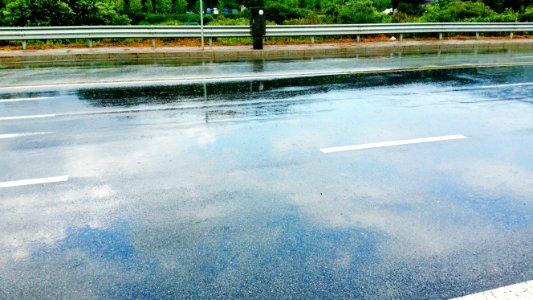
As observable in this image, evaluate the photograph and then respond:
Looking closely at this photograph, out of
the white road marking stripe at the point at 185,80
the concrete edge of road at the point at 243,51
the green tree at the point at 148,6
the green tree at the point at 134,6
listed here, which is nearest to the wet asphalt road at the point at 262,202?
the white road marking stripe at the point at 185,80

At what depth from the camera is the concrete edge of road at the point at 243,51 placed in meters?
14.8

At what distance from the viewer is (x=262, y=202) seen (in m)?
4.29

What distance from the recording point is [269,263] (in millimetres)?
3287

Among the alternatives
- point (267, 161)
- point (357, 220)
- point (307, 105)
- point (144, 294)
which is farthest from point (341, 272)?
point (307, 105)

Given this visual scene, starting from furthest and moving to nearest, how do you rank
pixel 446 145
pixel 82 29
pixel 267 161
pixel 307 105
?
pixel 82 29 < pixel 307 105 < pixel 446 145 < pixel 267 161

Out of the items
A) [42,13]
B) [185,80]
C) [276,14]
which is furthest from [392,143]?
[276,14]

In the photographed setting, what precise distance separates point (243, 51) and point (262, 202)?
40.5 feet

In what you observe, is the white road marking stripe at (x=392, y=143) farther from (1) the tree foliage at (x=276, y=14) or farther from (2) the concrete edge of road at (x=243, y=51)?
(1) the tree foliage at (x=276, y=14)

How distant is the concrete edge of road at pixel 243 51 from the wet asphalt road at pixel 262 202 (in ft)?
24.5

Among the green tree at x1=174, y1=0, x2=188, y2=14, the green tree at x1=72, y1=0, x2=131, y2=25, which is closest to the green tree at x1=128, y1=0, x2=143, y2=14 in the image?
the green tree at x1=174, y1=0, x2=188, y2=14

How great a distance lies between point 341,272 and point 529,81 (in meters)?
10.00

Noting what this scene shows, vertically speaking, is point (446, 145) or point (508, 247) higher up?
point (446, 145)

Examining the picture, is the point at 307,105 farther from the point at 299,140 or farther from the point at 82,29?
the point at 82,29

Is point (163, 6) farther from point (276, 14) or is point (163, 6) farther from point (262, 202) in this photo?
point (262, 202)
